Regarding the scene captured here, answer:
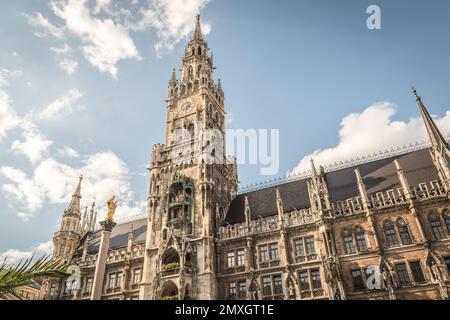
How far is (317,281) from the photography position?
94.3 ft

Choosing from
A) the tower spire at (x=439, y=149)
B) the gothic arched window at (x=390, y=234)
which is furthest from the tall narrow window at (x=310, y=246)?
the tower spire at (x=439, y=149)

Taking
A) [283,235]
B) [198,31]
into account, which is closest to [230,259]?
[283,235]

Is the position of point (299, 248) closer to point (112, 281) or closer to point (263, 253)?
point (263, 253)

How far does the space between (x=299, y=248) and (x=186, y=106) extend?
1004 inches

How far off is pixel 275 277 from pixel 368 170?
630 inches

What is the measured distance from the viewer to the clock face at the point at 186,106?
150 feet

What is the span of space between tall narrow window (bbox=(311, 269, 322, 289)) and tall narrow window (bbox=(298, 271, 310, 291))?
0.52 meters

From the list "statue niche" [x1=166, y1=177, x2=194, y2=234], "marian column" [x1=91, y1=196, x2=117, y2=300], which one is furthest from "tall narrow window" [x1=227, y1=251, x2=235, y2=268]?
"marian column" [x1=91, y1=196, x2=117, y2=300]

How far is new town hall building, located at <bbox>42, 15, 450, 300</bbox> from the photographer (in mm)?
26516

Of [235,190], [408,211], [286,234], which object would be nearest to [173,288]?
[286,234]

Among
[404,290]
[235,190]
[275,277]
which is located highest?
[235,190]

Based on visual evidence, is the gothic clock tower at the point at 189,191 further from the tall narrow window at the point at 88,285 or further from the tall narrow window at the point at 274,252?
the tall narrow window at the point at 88,285

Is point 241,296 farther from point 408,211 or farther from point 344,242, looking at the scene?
point 408,211

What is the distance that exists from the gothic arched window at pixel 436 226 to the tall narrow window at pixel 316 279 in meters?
10.0
